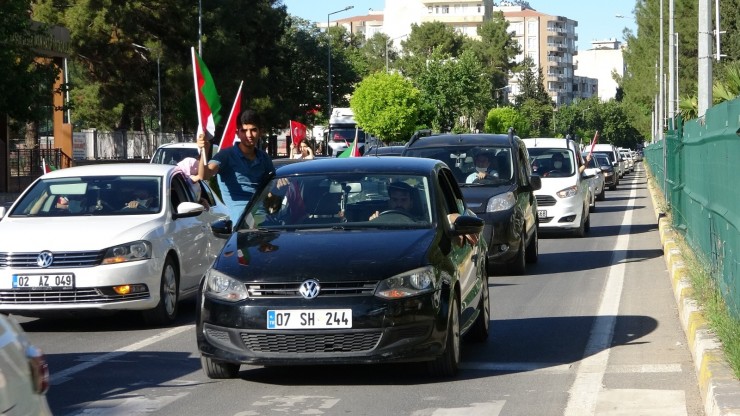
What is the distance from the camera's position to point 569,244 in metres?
23.2

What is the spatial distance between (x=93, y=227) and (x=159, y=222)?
0.70 m

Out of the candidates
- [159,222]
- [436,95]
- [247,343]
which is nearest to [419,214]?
[247,343]

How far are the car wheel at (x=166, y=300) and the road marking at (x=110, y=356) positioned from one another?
0.67 ft

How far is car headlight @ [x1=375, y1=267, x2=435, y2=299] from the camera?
8406mm

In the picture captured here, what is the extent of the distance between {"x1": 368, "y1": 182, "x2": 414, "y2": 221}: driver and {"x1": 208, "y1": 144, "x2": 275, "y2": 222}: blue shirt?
2.70 m

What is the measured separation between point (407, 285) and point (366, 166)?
6.13 feet

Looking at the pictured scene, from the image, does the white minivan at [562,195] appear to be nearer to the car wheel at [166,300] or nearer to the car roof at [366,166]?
the car wheel at [166,300]

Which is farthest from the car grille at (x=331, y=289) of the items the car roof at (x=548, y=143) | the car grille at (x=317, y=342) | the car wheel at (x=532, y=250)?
the car roof at (x=548, y=143)

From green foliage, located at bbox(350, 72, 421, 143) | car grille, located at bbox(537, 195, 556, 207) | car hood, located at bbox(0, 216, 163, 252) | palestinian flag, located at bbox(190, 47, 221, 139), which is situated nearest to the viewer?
car hood, located at bbox(0, 216, 163, 252)

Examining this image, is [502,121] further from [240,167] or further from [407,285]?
[407,285]

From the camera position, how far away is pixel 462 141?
18000 millimetres

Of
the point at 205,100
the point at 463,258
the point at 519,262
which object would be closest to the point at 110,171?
the point at 205,100

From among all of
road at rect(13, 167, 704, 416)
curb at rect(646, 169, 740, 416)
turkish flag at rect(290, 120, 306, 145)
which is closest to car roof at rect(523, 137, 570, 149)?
turkish flag at rect(290, 120, 306, 145)

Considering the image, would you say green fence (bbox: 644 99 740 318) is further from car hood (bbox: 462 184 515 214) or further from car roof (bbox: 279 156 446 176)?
car hood (bbox: 462 184 515 214)
